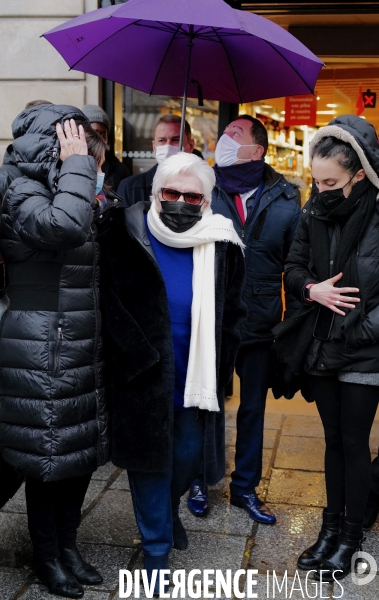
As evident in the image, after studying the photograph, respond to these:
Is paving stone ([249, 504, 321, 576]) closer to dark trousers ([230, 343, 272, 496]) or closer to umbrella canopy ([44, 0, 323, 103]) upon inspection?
dark trousers ([230, 343, 272, 496])

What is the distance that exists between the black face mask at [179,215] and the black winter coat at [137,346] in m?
0.12

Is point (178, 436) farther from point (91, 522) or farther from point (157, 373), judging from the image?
point (91, 522)

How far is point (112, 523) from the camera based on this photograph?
4098 mm

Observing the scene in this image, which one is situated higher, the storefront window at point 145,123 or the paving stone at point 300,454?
the storefront window at point 145,123

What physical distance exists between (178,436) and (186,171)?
1.20 metres

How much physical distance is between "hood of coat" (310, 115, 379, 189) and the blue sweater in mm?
833

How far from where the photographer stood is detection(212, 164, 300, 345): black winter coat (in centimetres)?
423

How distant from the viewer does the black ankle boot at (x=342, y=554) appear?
3.52 m

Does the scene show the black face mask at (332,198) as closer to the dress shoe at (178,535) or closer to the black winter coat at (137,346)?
the black winter coat at (137,346)

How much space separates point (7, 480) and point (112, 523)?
83cm

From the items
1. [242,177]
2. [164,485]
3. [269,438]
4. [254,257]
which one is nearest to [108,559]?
[164,485]

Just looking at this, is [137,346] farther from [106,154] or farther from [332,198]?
[106,154]

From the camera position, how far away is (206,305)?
3.33 metres

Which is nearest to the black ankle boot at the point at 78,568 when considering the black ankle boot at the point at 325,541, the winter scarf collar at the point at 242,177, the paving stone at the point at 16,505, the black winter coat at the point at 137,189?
the paving stone at the point at 16,505
